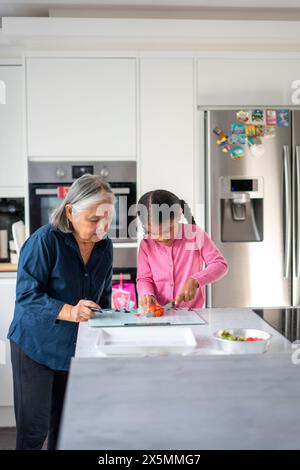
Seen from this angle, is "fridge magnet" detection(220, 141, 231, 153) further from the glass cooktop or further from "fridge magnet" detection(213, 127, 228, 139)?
the glass cooktop

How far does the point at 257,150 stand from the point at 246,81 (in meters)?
0.45

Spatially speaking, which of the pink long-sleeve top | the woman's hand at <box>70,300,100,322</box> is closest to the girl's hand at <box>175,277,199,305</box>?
the pink long-sleeve top

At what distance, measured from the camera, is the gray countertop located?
0.94m

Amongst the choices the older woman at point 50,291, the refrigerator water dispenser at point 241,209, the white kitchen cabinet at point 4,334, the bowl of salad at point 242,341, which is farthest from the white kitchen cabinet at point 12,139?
the bowl of salad at point 242,341

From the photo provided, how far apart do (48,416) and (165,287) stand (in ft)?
2.26

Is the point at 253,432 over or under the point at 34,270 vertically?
under

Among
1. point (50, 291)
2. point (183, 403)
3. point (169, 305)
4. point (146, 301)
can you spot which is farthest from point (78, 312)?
point (183, 403)

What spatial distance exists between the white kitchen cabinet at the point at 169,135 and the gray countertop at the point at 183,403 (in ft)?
7.20

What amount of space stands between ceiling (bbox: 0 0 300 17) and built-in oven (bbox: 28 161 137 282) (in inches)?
36.6

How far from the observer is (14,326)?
2098 millimetres

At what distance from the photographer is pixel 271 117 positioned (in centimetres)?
335

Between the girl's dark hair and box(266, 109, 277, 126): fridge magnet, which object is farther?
box(266, 109, 277, 126): fridge magnet
